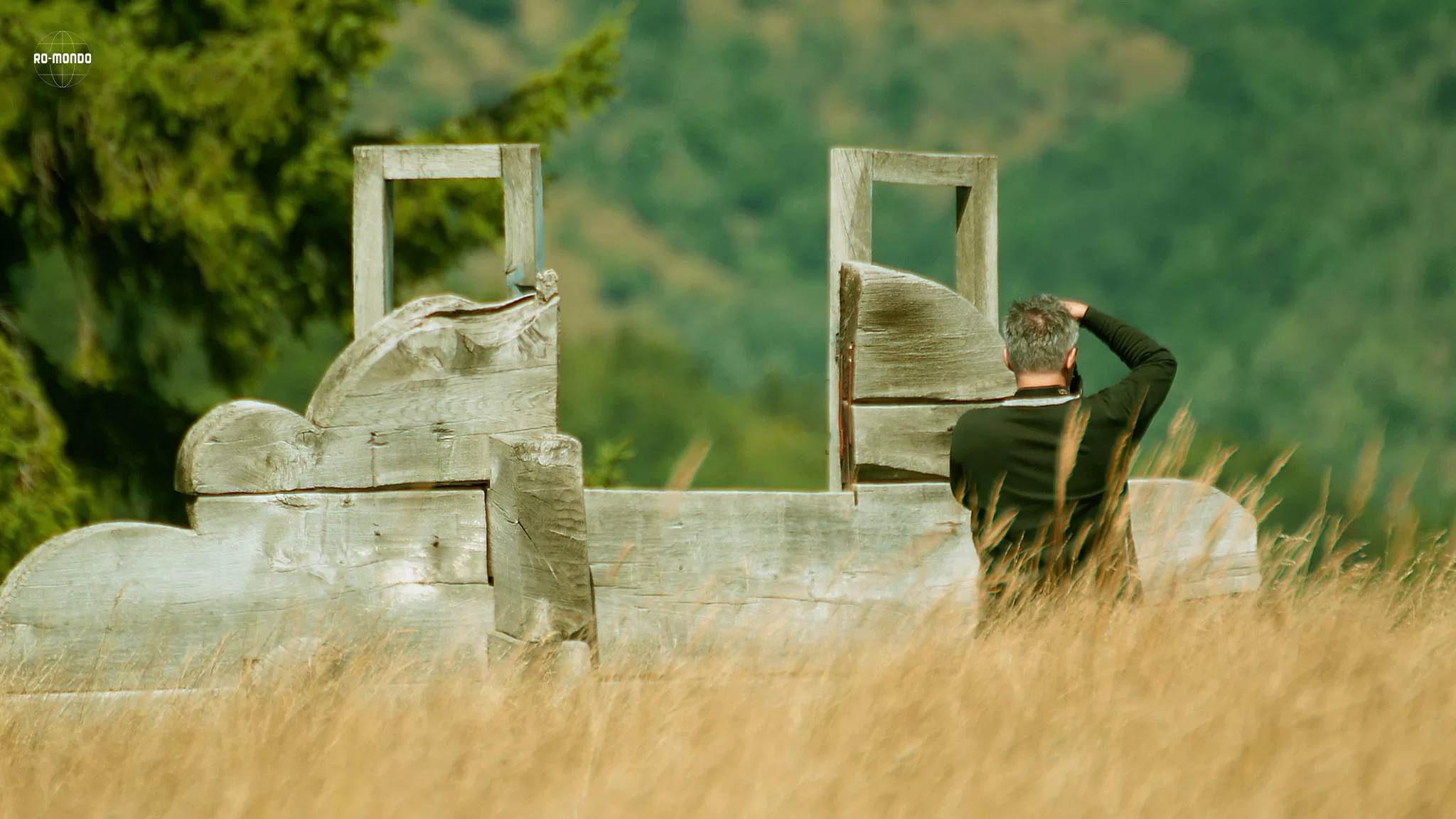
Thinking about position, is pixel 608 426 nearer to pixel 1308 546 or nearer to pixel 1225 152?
pixel 1308 546

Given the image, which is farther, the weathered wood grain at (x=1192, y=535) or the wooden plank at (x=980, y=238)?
the wooden plank at (x=980, y=238)

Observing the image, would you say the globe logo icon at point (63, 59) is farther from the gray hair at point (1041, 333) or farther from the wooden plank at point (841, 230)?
the gray hair at point (1041, 333)

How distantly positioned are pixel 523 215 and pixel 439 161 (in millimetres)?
307

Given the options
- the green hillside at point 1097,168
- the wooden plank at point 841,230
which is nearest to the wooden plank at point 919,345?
the wooden plank at point 841,230

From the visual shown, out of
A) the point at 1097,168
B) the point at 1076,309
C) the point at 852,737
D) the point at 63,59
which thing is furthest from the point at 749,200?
the point at 852,737

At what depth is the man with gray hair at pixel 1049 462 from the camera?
3418 millimetres

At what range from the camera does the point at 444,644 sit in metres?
3.52

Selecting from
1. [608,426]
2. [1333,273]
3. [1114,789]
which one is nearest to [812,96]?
[1333,273]

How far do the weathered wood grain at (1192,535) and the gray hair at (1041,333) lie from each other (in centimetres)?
63

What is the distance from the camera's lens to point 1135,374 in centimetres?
346

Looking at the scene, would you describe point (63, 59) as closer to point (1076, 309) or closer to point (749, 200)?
point (1076, 309)

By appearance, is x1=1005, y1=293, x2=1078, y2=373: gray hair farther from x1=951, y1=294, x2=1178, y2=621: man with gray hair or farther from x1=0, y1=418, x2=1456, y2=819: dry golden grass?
x1=0, y1=418, x2=1456, y2=819: dry golden grass

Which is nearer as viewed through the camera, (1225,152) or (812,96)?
(1225,152)

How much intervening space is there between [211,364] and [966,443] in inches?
240
